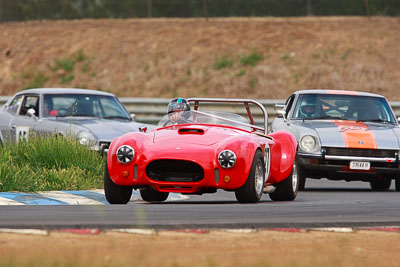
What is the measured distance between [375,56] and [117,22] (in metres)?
13.1

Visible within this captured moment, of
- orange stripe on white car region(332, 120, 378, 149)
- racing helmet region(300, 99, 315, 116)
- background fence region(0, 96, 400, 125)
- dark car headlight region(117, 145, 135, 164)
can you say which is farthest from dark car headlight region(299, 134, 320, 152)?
background fence region(0, 96, 400, 125)

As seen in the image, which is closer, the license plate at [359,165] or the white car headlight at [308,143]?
the license plate at [359,165]

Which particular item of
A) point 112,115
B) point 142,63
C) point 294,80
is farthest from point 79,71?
point 112,115

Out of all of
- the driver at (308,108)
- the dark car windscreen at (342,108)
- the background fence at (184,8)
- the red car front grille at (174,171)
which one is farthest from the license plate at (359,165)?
the background fence at (184,8)

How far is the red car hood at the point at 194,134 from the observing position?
34.5 feet

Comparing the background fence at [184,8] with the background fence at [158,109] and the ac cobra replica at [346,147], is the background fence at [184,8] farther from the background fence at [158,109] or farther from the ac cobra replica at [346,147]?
the ac cobra replica at [346,147]

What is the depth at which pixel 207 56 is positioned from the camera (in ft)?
126

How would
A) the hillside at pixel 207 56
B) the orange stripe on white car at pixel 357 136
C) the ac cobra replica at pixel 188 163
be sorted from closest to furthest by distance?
the ac cobra replica at pixel 188 163 → the orange stripe on white car at pixel 357 136 → the hillside at pixel 207 56

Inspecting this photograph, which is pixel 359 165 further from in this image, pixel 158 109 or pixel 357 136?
pixel 158 109

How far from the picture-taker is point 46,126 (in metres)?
16.4

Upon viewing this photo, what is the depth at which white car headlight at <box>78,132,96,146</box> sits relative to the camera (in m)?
15.0

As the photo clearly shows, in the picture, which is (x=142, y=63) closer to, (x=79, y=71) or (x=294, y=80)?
(x=79, y=71)

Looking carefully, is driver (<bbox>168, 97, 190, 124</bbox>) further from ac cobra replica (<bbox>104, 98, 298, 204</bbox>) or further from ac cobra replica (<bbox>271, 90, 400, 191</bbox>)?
ac cobra replica (<bbox>271, 90, 400, 191</bbox>)

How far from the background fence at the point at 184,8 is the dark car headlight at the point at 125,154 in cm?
3083
